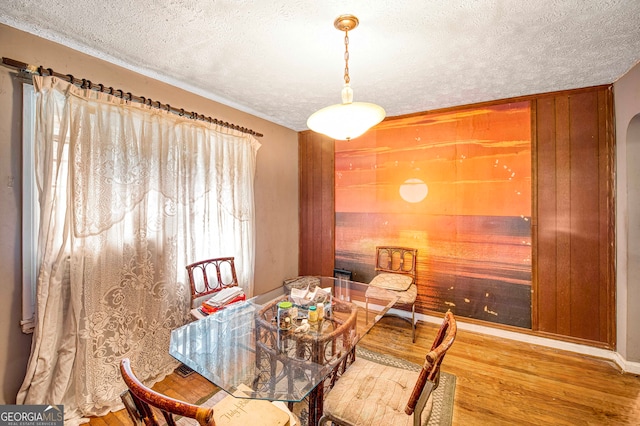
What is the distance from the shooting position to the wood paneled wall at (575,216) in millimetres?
2469

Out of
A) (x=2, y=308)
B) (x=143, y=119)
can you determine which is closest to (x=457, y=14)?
(x=143, y=119)

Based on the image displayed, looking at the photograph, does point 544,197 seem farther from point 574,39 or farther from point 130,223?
point 130,223

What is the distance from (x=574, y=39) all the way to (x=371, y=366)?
Result: 255 centimetres

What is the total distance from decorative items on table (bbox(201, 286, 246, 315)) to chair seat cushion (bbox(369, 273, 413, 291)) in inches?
60.4

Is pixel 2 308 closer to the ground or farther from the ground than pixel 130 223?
closer to the ground

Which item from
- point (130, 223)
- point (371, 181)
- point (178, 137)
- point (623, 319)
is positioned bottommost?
point (623, 319)

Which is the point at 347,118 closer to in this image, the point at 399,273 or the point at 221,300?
the point at 221,300

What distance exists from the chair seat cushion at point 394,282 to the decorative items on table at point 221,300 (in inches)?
60.4

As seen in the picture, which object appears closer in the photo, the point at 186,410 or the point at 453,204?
the point at 186,410

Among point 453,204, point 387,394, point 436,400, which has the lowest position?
point 436,400

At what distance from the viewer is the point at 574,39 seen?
70.1 inches

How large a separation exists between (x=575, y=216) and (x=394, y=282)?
1880mm

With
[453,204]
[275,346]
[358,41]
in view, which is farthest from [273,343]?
[453,204]

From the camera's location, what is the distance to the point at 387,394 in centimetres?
136
